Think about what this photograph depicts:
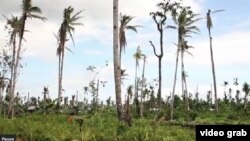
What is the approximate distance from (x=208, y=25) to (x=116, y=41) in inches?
1163

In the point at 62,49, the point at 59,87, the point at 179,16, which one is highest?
the point at 179,16

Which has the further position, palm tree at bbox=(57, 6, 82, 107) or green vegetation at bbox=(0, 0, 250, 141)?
palm tree at bbox=(57, 6, 82, 107)

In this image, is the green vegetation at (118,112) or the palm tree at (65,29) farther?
the palm tree at (65,29)

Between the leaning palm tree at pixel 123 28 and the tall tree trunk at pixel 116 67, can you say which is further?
the leaning palm tree at pixel 123 28

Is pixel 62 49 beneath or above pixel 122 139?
above

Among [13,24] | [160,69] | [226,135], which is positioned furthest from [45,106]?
[226,135]

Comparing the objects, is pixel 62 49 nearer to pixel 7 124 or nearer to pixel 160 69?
pixel 160 69

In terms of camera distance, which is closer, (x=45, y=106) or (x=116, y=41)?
(x=116, y=41)

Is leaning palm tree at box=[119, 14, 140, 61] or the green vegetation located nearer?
the green vegetation

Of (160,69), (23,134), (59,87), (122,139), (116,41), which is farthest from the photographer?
(59,87)

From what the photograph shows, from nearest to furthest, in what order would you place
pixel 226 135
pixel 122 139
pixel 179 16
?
pixel 226 135
pixel 122 139
pixel 179 16

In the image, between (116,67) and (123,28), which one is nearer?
(116,67)

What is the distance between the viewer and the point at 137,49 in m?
63.2

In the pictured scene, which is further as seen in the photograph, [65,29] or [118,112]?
[65,29]
